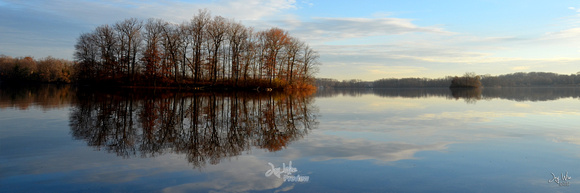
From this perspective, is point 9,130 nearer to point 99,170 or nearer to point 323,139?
point 99,170

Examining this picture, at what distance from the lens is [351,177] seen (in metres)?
5.29

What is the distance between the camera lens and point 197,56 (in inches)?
2046

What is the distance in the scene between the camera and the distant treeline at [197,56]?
51844 mm

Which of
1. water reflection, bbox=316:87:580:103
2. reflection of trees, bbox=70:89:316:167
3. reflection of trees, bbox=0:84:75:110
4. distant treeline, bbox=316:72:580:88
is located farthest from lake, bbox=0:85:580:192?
distant treeline, bbox=316:72:580:88

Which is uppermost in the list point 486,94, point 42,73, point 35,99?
point 42,73

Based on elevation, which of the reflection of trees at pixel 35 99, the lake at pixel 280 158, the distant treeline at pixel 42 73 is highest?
the distant treeline at pixel 42 73

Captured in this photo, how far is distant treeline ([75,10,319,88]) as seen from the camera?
51.8m

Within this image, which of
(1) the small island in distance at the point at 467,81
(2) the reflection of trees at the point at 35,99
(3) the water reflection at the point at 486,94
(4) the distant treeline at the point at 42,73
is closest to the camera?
(2) the reflection of trees at the point at 35,99

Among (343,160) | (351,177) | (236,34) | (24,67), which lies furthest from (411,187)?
(24,67)

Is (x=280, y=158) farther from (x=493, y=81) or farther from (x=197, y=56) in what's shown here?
(x=493, y=81)

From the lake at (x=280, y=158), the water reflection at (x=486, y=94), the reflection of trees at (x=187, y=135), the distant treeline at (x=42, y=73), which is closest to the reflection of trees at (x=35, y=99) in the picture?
the reflection of trees at (x=187, y=135)

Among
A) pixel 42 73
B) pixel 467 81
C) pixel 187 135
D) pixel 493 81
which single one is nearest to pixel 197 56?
pixel 187 135

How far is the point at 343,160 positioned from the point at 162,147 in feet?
12.8

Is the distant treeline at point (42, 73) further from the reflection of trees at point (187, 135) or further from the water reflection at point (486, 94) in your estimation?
the reflection of trees at point (187, 135)
